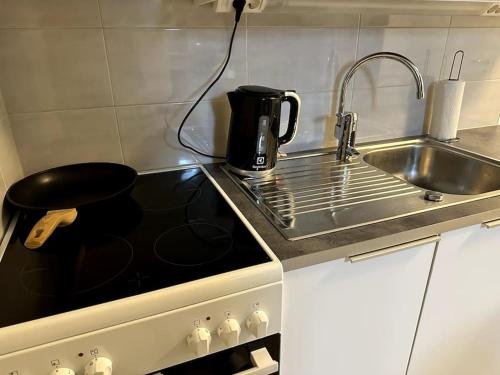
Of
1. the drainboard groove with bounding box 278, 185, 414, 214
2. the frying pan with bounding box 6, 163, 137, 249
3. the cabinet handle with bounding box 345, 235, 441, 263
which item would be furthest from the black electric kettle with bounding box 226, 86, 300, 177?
the cabinet handle with bounding box 345, 235, 441, 263

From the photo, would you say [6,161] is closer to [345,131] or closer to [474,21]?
[345,131]

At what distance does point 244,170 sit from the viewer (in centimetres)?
115

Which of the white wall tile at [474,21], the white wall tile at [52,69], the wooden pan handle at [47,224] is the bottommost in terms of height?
the wooden pan handle at [47,224]

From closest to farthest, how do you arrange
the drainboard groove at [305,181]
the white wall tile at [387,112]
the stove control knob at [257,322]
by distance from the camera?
the stove control knob at [257,322], the drainboard groove at [305,181], the white wall tile at [387,112]

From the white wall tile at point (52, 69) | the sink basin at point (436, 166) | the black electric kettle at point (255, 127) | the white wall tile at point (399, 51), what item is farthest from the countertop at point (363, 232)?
the white wall tile at point (399, 51)

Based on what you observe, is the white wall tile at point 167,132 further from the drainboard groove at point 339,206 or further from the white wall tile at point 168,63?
the drainboard groove at point 339,206

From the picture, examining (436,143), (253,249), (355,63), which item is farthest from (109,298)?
(436,143)

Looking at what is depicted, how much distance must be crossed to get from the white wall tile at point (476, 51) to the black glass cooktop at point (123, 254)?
1.13m

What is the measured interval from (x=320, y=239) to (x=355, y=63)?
0.77 metres

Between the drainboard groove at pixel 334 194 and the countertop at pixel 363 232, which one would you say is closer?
the countertop at pixel 363 232

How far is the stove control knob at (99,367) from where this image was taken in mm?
621

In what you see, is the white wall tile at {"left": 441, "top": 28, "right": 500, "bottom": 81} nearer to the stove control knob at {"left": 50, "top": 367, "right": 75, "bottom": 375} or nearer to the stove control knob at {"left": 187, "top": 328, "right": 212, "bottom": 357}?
the stove control knob at {"left": 187, "top": 328, "right": 212, "bottom": 357}

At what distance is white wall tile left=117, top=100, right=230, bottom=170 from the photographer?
1.14 m

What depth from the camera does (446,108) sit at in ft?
4.76
